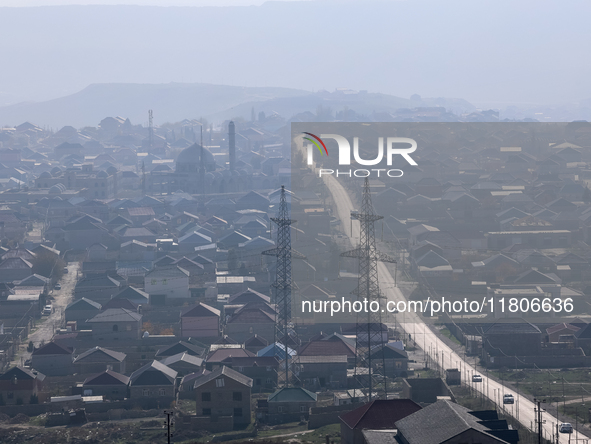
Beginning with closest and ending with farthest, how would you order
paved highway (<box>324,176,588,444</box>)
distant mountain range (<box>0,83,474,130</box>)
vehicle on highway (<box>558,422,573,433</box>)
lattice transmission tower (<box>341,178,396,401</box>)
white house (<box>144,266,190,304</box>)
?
1. vehicle on highway (<box>558,422,573,433</box>)
2. paved highway (<box>324,176,588,444</box>)
3. lattice transmission tower (<box>341,178,396,401</box>)
4. white house (<box>144,266,190,304</box>)
5. distant mountain range (<box>0,83,474,130</box>)

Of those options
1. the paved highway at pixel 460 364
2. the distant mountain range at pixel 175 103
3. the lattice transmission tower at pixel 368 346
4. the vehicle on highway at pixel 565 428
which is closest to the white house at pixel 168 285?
the paved highway at pixel 460 364

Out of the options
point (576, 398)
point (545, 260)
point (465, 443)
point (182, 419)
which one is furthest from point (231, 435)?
point (545, 260)

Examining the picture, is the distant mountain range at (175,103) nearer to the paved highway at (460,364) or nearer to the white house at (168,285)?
the paved highway at (460,364)

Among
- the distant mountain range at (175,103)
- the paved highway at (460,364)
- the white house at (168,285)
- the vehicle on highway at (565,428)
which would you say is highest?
the distant mountain range at (175,103)

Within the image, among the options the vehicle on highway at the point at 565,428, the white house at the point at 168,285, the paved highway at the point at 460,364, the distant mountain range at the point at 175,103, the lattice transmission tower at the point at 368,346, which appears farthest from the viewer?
the distant mountain range at the point at 175,103

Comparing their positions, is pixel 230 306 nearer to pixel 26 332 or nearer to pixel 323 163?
pixel 26 332

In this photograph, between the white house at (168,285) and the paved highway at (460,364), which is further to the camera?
the white house at (168,285)

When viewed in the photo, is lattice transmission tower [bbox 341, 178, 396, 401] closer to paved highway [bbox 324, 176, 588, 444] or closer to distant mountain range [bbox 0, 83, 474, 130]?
paved highway [bbox 324, 176, 588, 444]

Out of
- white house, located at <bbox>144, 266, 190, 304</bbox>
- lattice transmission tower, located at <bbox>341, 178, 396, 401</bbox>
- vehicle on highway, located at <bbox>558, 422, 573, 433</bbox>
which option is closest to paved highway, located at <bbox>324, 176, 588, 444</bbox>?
vehicle on highway, located at <bbox>558, 422, 573, 433</bbox>
